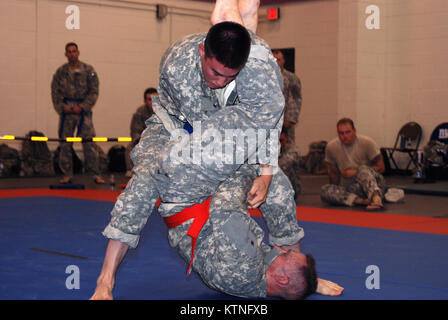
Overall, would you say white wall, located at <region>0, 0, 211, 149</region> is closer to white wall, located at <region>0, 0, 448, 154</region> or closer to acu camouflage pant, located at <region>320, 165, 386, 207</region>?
white wall, located at <region>0, 0, 448, 154</region>

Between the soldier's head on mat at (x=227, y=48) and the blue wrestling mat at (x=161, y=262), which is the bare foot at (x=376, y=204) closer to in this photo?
the blue wrestling mat at (x=161, y=262)

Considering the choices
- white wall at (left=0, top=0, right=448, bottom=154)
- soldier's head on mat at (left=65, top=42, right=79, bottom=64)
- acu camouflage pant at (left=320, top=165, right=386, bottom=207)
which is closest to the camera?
acu camouflage pant at (left=320, top=165, right=386, bottom=207)

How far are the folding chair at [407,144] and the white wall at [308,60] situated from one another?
0.58 feet

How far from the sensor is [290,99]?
6.53m

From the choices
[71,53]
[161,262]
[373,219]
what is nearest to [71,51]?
[71,53]

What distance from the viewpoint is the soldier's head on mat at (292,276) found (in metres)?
2.37

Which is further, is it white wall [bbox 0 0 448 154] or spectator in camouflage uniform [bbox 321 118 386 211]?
white wall [bbox 0 0 448 154]

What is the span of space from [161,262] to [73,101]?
4.71 meters

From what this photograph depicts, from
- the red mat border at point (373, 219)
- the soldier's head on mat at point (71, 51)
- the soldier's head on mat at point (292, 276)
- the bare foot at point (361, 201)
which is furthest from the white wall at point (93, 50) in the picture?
the soldier's head on mat at point (292, 276)

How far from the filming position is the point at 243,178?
2.57 meters

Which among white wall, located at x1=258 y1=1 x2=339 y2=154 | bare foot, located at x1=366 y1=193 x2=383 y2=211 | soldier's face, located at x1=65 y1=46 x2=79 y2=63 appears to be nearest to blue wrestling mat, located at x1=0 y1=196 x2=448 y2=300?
bare foot, located at x1=366 y1=193 x2=383 y2=211

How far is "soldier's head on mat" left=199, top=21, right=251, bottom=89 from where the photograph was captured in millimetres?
2197

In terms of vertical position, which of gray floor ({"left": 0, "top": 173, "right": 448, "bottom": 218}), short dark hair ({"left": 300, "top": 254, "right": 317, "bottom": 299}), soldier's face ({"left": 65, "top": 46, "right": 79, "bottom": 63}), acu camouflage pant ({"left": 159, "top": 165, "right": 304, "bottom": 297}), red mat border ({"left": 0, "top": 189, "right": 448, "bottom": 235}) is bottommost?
gray floor ({"left": 0, "top": 173, "right": 448, "bottom": 218})

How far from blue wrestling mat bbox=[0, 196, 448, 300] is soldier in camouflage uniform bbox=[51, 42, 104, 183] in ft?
9.02
